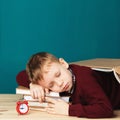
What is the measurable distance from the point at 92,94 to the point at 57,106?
124 millimetres

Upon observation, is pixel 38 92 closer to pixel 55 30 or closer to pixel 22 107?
pixel 22 107

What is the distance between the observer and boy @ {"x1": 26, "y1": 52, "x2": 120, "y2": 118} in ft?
3.48

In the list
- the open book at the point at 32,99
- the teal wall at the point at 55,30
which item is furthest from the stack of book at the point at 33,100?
the teal wall at the point at 55,30

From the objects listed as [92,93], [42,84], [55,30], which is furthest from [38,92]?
[55,30]

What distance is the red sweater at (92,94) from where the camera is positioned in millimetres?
1056

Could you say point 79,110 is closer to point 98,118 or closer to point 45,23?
point 98,118

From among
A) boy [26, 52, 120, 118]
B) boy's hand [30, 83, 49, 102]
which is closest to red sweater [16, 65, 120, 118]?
boy [26, 52, 120, 118]

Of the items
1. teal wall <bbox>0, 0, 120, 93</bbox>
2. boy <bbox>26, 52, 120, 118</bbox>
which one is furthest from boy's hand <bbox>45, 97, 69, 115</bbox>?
teal wall <bbox>0, 0, 120, 93</bbox>

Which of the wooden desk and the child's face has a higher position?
the child's face

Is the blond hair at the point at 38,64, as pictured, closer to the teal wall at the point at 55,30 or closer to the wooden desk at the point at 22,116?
the wooden desk at the point at 22,116

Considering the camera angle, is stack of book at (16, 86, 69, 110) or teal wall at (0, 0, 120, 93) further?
teal wall at (0, 0, 120, 93)

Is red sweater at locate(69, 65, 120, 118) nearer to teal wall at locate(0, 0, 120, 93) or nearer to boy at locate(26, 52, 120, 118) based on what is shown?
boy at locate(26, 52, 120, 118)

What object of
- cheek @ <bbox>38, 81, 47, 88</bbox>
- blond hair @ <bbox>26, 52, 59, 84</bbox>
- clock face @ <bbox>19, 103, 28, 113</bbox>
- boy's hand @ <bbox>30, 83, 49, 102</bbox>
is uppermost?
blond hair @ <bbox>26, 52, 59, 84</bbox>

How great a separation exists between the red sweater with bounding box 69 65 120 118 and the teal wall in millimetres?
761
